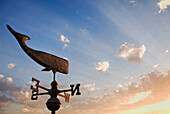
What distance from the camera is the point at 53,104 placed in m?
8.25

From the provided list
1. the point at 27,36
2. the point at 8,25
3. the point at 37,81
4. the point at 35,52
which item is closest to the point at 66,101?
the point at 37,81

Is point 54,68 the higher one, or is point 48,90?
point 54,68

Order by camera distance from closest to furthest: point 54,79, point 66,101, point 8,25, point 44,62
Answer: point 8,25 → point 44,62 → point 54,79 → point 66,101

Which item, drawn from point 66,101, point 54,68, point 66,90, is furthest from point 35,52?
point 66,101

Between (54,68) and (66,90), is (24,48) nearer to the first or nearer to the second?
(54,68)

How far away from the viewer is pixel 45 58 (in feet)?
29.0

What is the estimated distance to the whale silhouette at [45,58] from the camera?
820 centimetres

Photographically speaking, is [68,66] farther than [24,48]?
Yes

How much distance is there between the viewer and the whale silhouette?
8195 millimetres

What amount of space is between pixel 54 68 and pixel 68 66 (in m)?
1.27

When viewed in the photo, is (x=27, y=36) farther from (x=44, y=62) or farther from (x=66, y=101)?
(x=66, y=101)

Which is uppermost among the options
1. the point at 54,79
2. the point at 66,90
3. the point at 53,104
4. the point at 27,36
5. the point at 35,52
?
the point at 27,36

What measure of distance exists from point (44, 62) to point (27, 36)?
1.68 m

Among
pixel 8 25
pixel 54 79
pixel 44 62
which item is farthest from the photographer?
pixel 54 79
